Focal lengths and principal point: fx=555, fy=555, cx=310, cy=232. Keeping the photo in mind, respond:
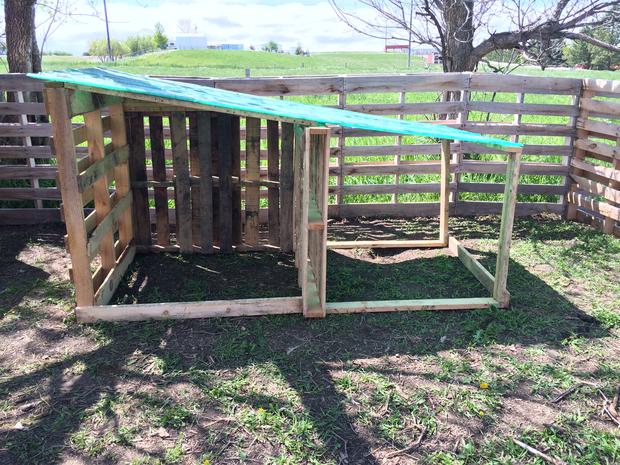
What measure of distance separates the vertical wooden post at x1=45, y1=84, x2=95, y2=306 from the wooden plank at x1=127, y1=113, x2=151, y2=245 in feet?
5.55

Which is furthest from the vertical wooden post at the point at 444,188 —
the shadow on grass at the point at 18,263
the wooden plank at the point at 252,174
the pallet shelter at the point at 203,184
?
the shadow on grass at the point at 18,263

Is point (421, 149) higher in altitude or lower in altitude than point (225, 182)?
higher

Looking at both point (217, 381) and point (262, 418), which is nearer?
point (262, 418)

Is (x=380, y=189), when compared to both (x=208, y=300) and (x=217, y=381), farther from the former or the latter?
(x=217, y=381)

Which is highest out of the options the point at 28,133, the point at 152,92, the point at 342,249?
the point at 152,92

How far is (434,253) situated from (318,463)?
394 centimetres

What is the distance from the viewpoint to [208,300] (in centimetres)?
521

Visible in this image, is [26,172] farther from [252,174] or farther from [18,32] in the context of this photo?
[252,174]

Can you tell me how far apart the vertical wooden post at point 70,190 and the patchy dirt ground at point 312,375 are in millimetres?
387

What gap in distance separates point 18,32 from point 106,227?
176 inches

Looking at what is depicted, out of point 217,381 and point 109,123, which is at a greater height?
point 109,123

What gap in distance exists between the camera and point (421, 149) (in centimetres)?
770

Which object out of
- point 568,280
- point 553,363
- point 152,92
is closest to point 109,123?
point 152,92

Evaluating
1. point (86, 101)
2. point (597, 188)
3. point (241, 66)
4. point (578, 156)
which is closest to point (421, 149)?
point (578, 156)
